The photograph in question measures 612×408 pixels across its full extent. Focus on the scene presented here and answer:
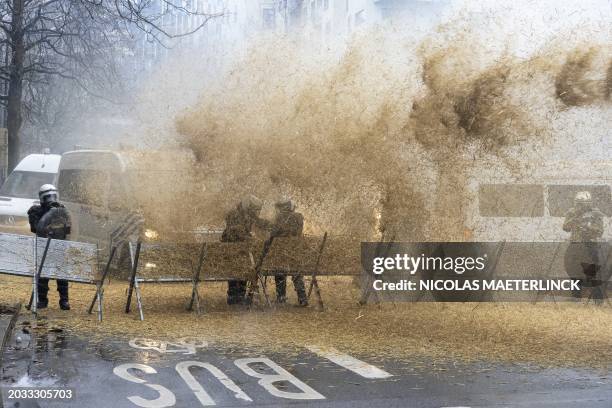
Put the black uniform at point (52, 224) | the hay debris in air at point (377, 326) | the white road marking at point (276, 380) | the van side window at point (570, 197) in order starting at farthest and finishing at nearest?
the van side window at point (570, 197) < the black uniform at point (52, 224) < the hay debris in air at point (377, 326) < the white road marking at point (276, 380)

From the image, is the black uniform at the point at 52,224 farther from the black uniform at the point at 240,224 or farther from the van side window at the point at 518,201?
the van side window at the point at 518,201

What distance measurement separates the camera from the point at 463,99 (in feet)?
40.4

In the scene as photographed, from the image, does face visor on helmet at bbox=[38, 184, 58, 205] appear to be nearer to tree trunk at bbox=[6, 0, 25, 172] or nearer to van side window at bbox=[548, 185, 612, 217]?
tree trunk at bbox=[6, 0, 25, 172]

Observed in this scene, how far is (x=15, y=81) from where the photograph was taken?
24188 mm

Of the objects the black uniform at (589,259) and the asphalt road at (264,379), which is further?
the black uniform at (589,259)

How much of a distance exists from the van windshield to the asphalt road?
1250 cm

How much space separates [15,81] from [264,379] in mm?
18405

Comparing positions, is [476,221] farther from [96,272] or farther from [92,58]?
[92,58]

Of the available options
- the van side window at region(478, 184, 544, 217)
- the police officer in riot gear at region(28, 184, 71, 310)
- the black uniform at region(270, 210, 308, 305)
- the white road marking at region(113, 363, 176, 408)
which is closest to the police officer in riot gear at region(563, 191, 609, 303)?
the van side window at region(478, 184, 544, 217)

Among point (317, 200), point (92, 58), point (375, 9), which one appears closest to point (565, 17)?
point (317, 200)

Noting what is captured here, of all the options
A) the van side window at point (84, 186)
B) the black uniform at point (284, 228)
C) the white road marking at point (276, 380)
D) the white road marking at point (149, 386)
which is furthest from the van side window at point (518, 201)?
the white road marking at point (149, 386)

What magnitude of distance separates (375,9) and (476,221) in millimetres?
23283

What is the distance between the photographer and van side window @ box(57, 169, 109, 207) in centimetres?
1703

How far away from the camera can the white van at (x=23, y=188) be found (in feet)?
67.2
